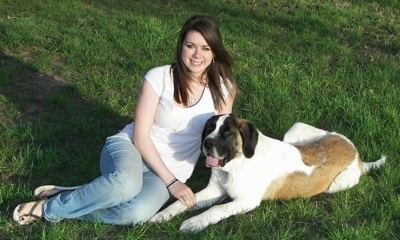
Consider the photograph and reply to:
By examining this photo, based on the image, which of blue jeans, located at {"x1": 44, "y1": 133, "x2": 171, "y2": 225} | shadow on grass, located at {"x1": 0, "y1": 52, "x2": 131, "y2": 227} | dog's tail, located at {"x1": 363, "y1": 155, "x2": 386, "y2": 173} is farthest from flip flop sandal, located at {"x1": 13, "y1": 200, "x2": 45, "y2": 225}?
dog's tail, located at {"x1": 363, "y1": 155, "x2": 386, "y2": 173}

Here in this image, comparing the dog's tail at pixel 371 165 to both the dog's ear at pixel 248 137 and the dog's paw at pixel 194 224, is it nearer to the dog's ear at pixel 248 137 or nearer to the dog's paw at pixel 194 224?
the dog's ear at pixel 248 137

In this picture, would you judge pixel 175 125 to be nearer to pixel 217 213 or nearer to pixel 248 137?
pixel 248 137

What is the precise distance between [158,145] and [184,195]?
519 millimetres

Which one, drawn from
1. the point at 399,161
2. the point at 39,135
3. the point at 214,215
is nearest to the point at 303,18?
the point at 399,161

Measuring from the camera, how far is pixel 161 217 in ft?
13.4

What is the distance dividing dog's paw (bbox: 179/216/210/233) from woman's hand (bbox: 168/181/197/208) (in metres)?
0.12

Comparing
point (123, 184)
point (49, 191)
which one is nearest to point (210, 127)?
point (123, 184)

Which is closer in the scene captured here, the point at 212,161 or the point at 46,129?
the point at 212,161

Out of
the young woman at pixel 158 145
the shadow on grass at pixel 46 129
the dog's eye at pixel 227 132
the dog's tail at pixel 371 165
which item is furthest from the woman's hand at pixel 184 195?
the dog's tail at pixel 371 165

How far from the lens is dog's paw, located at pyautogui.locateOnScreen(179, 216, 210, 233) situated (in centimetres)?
390

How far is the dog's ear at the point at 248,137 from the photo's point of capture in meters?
4.06

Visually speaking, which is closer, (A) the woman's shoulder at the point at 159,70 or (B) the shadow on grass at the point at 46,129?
(A) the woman's shoulder at the point at 159,70

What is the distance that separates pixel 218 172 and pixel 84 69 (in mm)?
3049

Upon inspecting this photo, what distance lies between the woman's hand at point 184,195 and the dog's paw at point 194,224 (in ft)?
0.41
